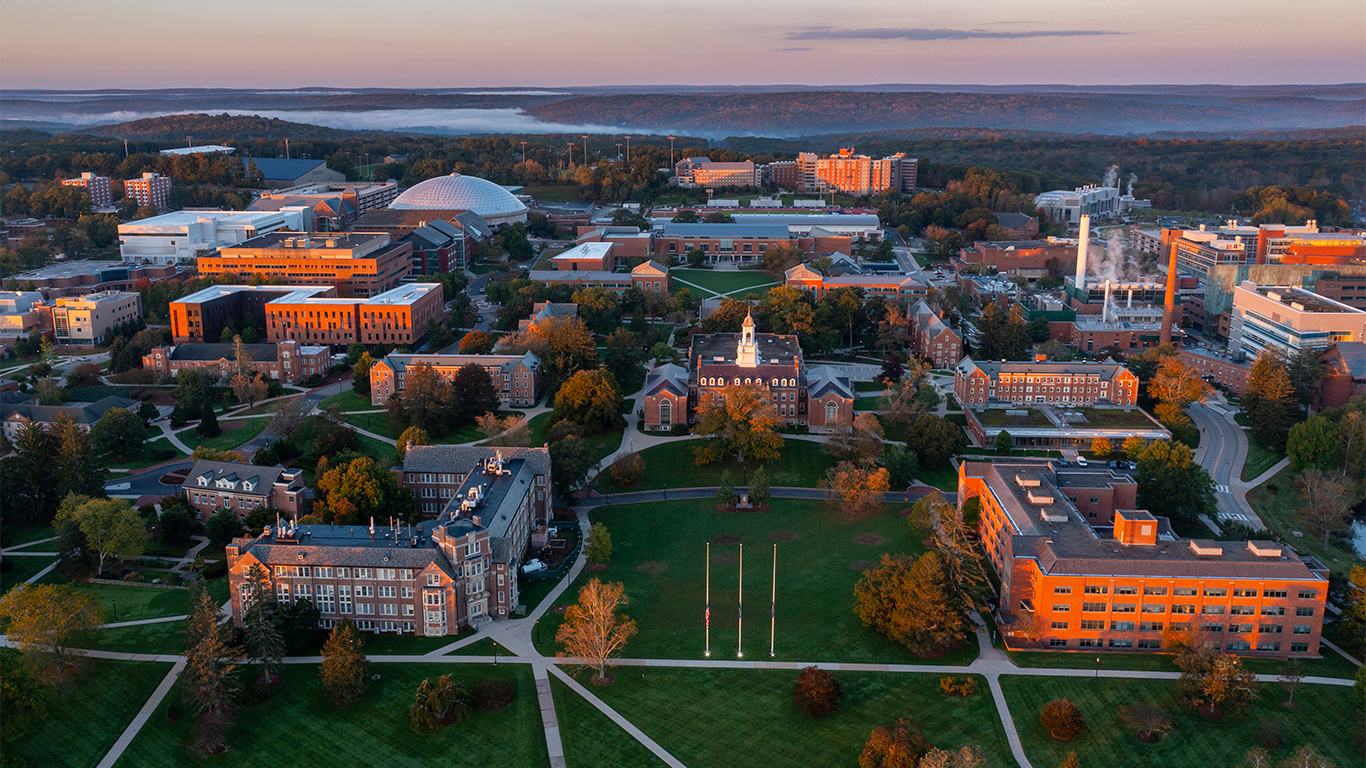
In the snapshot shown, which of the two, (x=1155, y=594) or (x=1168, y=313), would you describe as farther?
(x=1168, y=313)

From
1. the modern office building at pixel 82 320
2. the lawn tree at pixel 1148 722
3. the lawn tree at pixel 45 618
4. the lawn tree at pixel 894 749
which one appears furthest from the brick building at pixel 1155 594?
the modern office building at pixel 82 320

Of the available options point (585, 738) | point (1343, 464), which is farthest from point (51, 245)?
point (1343, 464)

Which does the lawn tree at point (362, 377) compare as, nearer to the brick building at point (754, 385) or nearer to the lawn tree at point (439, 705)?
the brick building at point (754, 385)

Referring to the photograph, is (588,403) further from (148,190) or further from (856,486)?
(148,190)

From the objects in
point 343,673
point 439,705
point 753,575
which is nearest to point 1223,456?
point 753,575

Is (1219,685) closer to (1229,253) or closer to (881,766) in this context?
(881,766)
